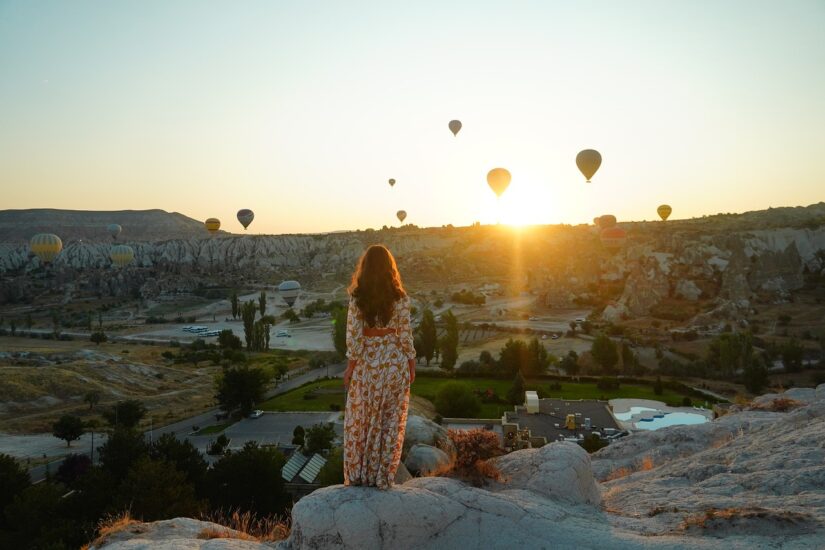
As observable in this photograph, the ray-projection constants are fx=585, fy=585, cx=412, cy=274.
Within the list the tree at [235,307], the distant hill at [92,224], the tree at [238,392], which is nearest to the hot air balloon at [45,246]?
the tree at [235,307]

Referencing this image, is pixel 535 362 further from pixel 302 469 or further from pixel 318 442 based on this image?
pixel 302 469

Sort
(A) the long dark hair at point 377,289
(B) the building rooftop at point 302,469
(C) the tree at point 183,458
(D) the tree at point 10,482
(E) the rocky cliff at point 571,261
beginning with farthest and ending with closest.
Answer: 1. (E) the rocky cliff at point 571,261
2. (B) the building rooftop at point 302,469
3. (D) the tree at point 10,482
4. (C) the tree at point 183,458
5. (A) the long dark hair at point 377,289

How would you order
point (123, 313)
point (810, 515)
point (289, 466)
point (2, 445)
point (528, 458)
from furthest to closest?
point (123, 313)
point (2, 445)
point (289, 466)
point (528, 458)
point (810, 515)

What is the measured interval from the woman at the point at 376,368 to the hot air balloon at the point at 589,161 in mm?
36302

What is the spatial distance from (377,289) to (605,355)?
112ft

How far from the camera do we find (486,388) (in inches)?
1251

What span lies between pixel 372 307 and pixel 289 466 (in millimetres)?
13815

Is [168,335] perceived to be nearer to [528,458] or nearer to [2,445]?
[2,445]

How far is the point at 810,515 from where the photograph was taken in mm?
4863

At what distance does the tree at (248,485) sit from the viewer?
1348cm

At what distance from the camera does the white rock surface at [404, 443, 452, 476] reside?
25.4ft

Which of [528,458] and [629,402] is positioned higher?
[528,458]

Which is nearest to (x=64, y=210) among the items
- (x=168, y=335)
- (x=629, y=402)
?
(x=168, y=335)

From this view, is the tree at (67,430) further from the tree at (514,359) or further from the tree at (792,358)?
the tree at (792,358)
